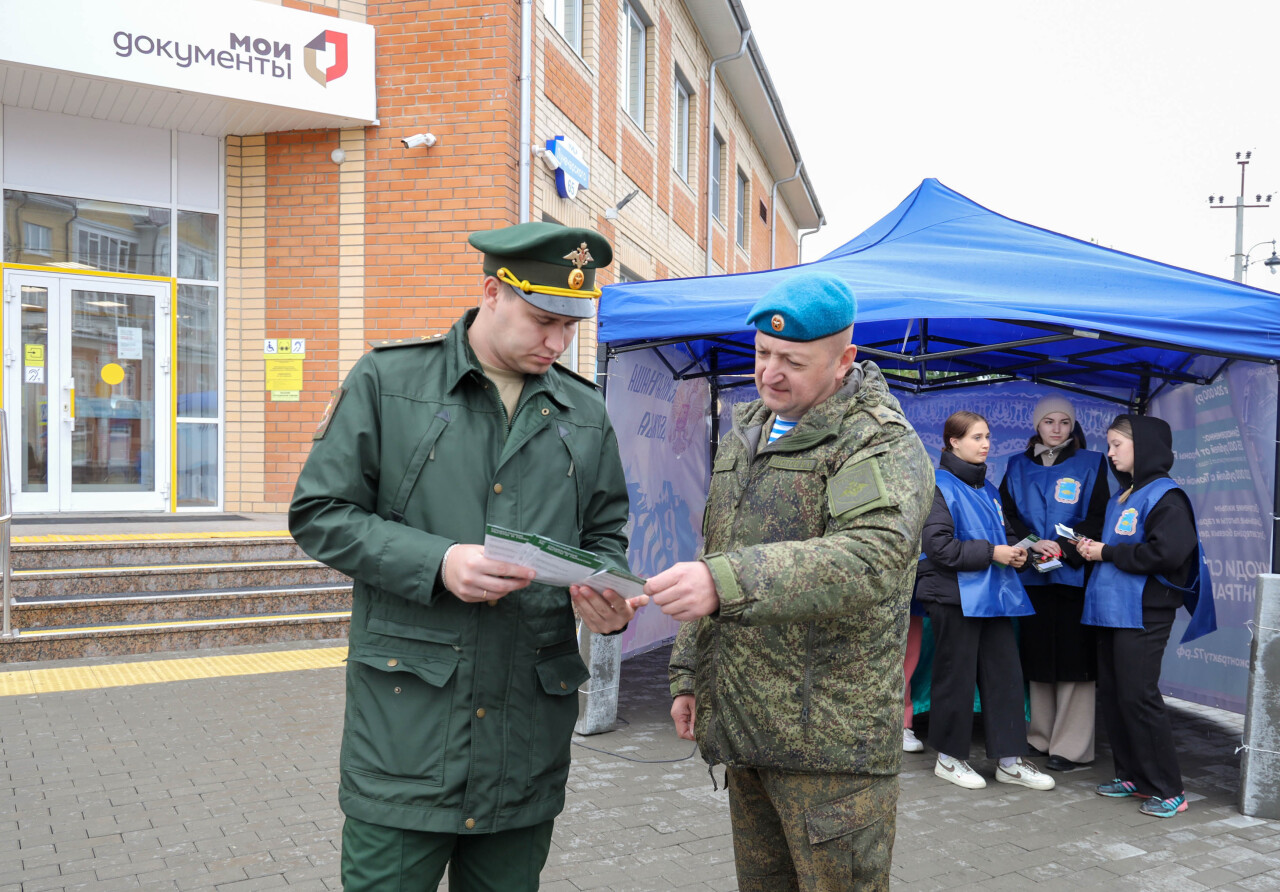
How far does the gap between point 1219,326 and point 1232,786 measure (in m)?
2.37

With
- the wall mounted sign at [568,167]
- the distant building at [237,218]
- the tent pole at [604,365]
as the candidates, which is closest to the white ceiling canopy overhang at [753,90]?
the wall mounted sign at [568,167]

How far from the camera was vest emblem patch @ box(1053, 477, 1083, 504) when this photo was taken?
541cm

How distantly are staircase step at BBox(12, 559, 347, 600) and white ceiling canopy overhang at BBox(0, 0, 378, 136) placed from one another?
4591 mm

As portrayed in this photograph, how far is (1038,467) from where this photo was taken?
5.54m

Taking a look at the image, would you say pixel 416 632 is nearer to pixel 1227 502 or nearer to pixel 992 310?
pixel 992 310

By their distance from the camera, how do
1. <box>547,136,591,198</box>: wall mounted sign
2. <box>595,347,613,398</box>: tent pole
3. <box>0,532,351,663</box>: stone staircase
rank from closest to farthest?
<box>595,347,613,398</box>: tent pole → <box>0,532,351,663</box>: stone staircase → <box>547,136,591,198</box>: wall mounted sign

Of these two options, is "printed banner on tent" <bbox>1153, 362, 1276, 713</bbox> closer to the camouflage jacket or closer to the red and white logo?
the camouflage jacket

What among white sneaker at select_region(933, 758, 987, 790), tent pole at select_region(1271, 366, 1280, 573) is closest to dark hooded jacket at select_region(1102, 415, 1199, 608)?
tent pole at select_region(1271, 366, 1280, 573)

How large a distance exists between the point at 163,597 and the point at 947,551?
5.62m

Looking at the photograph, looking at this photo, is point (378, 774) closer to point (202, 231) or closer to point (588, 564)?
point (588, 564)

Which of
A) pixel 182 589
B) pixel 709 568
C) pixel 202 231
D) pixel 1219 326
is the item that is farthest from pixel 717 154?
pixel 709 568

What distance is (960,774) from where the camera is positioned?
4887mm

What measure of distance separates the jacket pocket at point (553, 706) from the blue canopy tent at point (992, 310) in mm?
2568

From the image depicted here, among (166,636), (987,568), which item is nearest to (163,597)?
(166,636)
